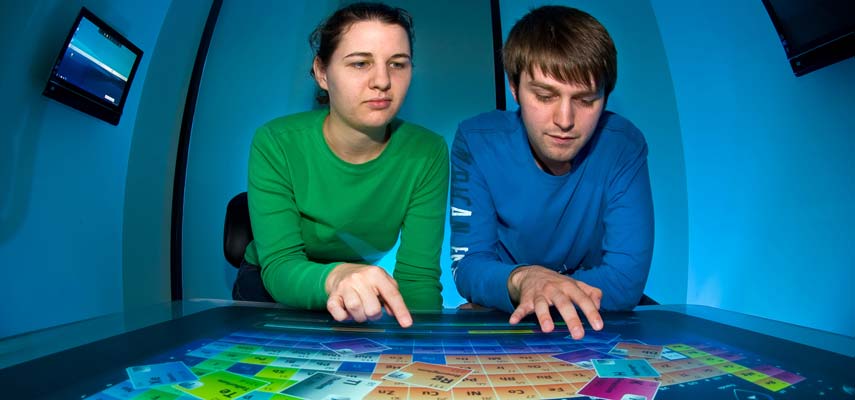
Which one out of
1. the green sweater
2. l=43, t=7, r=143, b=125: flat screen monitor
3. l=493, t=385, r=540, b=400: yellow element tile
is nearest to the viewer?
l=493, t=385, r=540, b=400: yellow element tile

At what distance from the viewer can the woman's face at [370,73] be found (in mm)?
1269

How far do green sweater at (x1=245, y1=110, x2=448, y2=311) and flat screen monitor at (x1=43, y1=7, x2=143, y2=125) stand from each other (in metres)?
0.66

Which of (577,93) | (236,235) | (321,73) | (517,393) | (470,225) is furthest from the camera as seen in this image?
(236,235)

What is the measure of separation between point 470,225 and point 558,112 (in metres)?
0.33

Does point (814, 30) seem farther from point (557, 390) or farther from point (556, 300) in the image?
point (557, 390)

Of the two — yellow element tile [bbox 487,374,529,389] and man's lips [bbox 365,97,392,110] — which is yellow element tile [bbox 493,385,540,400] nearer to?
yellow element tile [bbox 487,374,529,389]

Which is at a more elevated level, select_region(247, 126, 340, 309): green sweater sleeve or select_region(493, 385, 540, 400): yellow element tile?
select_region(247, 126, 340, 309): green sweater sleeve

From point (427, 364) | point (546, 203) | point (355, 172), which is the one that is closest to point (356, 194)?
point (355, 172)

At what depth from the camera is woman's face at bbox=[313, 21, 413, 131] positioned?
49.9 inches

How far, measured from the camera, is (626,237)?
1239 millimetres

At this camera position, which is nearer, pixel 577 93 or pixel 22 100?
pixel 577 93

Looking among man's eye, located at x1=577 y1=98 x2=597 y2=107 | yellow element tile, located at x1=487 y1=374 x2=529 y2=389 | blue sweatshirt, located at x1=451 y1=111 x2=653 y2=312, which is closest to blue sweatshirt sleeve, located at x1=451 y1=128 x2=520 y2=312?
blue sweatshirt, located at x1=451 y1=111 x2=653 y2=312

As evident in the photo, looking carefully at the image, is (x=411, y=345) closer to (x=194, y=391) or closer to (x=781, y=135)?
(x=194, y=391)

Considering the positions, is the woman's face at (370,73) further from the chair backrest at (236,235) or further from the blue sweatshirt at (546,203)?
the chair backrest at (236,235)
